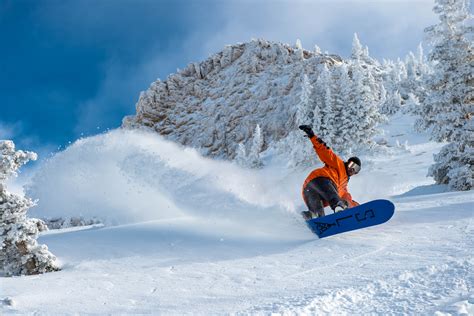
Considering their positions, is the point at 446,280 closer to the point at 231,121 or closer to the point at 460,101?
the point at 460,101

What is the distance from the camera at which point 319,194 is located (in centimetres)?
741

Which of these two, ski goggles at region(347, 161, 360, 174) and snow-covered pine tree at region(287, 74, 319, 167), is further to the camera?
snow-covered pine tree at region(287, 74, 319, 167)

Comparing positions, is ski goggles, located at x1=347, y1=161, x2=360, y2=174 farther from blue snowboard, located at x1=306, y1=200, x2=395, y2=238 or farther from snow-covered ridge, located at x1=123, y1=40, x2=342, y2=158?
snow-covered ridge, located at x1=123, y1=40, x2=342, y2=158

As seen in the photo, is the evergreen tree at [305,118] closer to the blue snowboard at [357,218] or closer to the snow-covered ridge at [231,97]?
the blue snowboard at [357,218]

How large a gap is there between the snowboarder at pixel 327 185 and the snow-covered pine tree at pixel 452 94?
8.62m

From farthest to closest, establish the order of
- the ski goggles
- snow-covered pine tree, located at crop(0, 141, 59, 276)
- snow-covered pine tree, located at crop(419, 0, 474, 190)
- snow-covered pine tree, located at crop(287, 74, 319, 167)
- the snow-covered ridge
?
1. the snow-covered ridge
2. snow-covered pine tree, located at crop(287, 74, 319, 167)
3. snow-covered pine tree, located at crop(419, 0, 474, 190)
4. the ski goggles
5. snow-covered pine tree, located at crop(0, 141, 59, 276)

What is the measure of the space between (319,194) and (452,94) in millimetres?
10821

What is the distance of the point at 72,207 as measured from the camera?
41.4ft

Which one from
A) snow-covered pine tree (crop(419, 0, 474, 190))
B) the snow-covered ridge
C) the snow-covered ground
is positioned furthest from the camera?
the snow-covered ridge

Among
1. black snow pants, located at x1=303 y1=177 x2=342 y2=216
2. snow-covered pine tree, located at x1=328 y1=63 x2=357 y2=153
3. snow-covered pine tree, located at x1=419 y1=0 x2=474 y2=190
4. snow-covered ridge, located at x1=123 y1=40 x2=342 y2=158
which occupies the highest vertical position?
snow-covered ridge, located at x1=123 y1=40 x2=342 y2=158

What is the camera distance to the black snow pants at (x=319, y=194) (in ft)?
23.6

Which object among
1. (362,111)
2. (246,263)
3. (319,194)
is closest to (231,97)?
(362,111)

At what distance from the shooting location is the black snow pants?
7.19 m

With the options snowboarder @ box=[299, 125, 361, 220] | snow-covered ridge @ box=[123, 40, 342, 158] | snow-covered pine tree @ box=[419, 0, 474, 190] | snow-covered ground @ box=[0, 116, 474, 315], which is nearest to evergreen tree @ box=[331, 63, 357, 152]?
snow-covered pine tree @ box=[419, 0, 474, 190]
